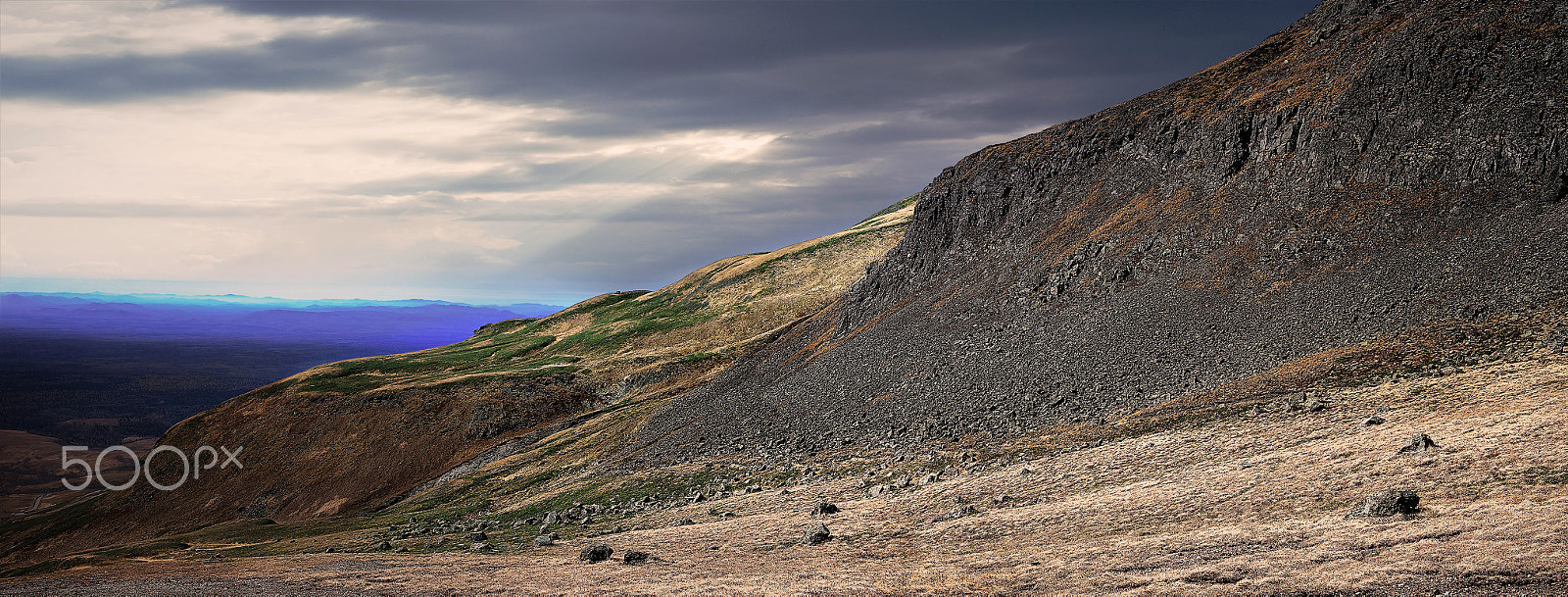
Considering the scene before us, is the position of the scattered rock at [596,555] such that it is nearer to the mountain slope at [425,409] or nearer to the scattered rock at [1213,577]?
the scattered rock at [1213,577]

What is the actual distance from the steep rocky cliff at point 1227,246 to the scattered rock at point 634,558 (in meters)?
13.7

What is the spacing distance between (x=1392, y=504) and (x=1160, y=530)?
14.9 feet

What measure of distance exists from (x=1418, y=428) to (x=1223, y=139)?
93.7ft

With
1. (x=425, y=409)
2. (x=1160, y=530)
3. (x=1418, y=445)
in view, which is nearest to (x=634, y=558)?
(x=1160, y=530)

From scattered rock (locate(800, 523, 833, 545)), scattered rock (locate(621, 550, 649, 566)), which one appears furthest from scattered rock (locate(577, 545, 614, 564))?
scattered rock (locate(800, 523, 833, 545))

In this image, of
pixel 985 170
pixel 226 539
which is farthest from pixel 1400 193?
pixel 226 539

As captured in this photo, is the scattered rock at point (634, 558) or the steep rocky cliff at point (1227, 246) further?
the steep rocky cliff at point (1227, 246)

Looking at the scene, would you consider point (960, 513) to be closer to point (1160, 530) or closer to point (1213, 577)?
point (1160, 530)

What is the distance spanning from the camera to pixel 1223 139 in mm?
45344

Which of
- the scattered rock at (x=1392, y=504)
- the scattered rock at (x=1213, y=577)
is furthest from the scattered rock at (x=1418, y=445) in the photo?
the scattered rock at (x=1213, y=577)

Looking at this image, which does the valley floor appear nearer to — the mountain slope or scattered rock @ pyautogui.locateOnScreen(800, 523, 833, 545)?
scattered rock @ pyautogui.locateOnScreen(800, 523, 833, 545)

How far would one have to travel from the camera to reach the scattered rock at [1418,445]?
19438 mm

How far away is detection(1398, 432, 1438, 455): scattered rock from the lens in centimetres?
1944

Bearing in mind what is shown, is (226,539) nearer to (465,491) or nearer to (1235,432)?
(465,491)
